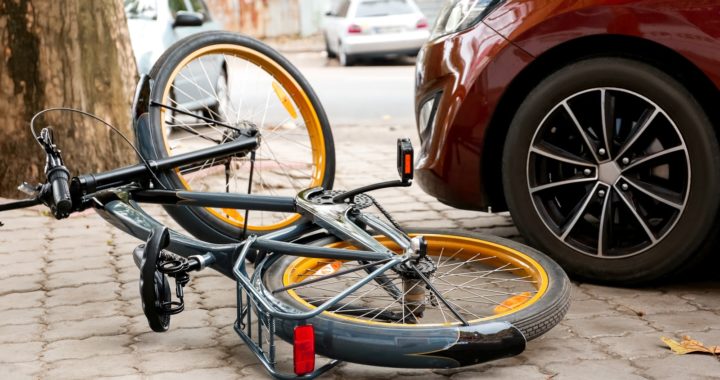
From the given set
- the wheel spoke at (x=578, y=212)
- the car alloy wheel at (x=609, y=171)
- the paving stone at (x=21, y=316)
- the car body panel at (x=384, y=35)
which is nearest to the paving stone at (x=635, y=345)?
the car alloy wheel at (x=609, y=171)

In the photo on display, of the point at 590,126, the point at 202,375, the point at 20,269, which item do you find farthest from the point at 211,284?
the point at 590,126

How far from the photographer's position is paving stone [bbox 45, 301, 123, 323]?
4.11 m

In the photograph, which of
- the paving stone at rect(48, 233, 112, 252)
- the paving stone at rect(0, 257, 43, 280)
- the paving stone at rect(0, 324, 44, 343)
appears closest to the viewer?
the paving stone at rect(0, 324, 44, 343)

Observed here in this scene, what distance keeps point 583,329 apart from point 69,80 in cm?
362

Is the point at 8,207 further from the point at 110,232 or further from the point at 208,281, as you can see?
the point at 110,232

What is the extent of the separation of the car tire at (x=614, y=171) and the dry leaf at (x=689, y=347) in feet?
1.87

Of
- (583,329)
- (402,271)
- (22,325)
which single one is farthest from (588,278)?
(22,325)

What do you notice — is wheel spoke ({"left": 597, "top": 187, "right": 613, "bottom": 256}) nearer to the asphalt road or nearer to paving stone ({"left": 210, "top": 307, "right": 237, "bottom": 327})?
paving stone ({"left": 210, "top": 307, "right": 237, "bottom": 327})

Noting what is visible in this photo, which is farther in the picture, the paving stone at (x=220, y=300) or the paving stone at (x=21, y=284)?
the paving stone at (x=21, y=284)

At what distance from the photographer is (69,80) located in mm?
6160

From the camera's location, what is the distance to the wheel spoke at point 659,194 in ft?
13.4

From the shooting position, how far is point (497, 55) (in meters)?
4.34

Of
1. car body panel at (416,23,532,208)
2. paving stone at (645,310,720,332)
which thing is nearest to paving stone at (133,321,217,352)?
car body panel at (416,23,532,208)

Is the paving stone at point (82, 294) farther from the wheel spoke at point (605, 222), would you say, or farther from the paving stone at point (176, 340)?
the wheel spoke at point (605, 222)
